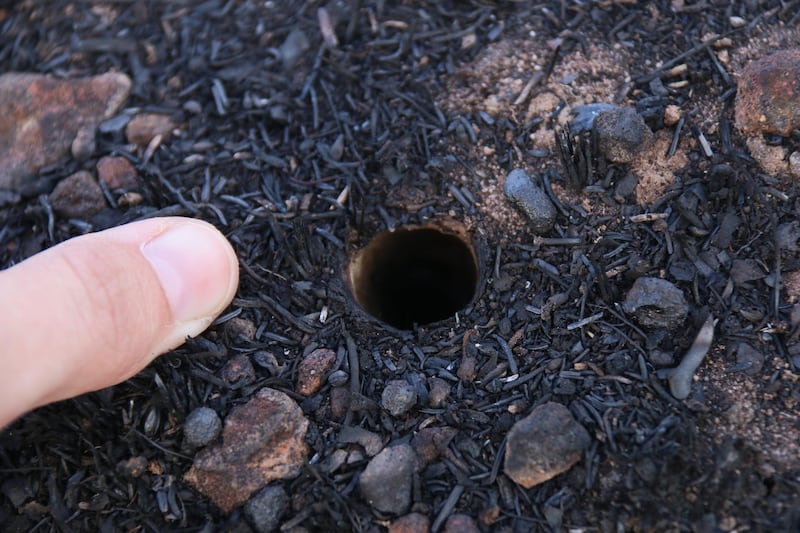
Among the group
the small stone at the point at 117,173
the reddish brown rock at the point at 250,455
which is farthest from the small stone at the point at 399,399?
the small stone at the point at 117,173

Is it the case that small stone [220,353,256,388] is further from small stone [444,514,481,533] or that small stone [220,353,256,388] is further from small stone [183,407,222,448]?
small stone [444,514,481,533]

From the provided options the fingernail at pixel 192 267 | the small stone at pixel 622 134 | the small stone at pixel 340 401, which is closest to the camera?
the fingernail at pixel 192 267

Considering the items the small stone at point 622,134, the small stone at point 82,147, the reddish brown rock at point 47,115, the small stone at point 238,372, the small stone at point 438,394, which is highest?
the reddish brown rock at point 47,115

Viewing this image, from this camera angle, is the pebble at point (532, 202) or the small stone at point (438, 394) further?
the pebble at point (532, 202)

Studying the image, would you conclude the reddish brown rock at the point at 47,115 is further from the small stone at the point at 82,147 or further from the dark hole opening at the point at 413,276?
the dark hole opening at the point at 413,276

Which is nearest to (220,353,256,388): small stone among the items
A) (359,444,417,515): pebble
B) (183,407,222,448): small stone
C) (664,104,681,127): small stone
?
(183,407,222,448): small stone

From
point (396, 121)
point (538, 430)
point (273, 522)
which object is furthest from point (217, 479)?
point (396, 121)

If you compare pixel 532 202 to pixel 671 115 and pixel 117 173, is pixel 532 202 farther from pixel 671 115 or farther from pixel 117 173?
pixel 117 173
